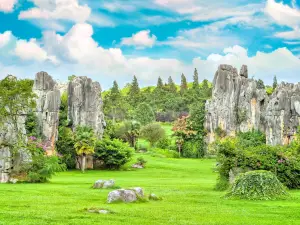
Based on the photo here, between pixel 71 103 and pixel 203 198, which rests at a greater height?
pixel 71 103

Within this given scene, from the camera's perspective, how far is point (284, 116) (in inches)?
3536

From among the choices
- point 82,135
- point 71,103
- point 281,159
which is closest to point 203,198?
point 281,159

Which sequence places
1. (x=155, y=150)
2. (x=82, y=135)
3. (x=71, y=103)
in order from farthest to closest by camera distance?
(x=155, y=150), (x=71, y=103), (x=82, y=135)

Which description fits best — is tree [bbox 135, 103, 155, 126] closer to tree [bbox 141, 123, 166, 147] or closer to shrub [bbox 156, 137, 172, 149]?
shrub [bbox 156, 137, 172, 149]

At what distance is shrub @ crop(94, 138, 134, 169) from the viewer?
72.2 meters

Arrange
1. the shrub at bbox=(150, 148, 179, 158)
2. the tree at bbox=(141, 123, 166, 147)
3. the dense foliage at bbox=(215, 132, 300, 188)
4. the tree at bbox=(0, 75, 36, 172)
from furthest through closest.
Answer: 1. the tree at bbox=(141, 123, 166, 147)
2. the shrub at bbox=(150, 148, 179, 158)
3. the tree at bbox=(0, 75, 36, 172)
4. the dense foliage at bbox=(215, 132, 300, 188)

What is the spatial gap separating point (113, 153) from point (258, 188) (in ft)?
153

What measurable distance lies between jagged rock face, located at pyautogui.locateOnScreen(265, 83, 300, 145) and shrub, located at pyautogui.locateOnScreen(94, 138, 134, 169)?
1187 inches

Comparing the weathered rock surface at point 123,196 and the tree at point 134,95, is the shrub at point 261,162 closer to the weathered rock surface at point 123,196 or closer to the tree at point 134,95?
the weathered rock surface at point 123,196

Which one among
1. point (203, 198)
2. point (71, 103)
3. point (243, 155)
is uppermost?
point (71, 103)

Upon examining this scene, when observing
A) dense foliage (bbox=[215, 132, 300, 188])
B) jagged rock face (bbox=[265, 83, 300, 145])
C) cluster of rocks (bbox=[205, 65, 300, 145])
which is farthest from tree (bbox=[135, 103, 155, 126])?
dense foliage (bbox=[215, 132, 300, 188])

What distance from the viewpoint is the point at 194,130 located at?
104 metres

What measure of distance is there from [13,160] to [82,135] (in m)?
29.4

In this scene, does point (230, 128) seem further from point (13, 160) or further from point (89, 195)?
point (89, 195)
